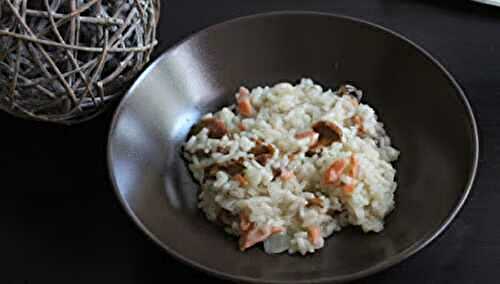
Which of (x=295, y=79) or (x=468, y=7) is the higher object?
(x=468, y=7)

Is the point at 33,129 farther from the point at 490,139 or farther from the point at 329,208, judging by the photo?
the point at 490,139

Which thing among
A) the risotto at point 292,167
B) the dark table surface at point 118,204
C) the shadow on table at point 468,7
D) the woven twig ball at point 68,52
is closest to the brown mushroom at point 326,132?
the risotto at point 292,167

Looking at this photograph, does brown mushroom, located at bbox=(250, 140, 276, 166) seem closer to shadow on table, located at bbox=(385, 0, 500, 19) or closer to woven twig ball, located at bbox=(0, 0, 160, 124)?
woven twig ball, located at bbox=(0, 0, 160, 124)

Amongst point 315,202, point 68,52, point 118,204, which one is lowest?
point 118,204

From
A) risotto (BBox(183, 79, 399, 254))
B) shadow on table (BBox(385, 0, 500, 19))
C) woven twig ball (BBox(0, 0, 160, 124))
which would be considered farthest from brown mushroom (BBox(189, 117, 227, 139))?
shadow on table (BBox(385, 0, 500, 19))

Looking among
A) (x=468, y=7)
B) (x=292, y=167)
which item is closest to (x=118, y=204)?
(x=292, y=167)

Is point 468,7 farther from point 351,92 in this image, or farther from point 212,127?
point 212,127

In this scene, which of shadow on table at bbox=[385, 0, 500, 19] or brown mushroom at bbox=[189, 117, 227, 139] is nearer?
brown mushroom at bbox=[189, 117, 227, 139]
